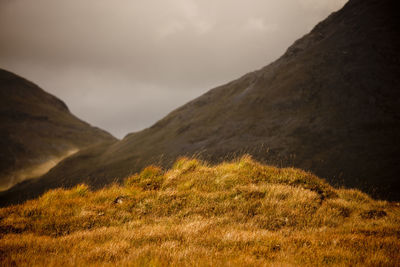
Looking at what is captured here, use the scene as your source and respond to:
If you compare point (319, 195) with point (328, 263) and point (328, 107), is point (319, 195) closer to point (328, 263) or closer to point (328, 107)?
point (328, 263)

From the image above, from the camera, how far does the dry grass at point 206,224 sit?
4.21 m

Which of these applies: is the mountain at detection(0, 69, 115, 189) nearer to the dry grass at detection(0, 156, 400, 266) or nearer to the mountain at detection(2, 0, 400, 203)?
the mountain at detection(2, 0, 400, 203)

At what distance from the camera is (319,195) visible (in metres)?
7.33

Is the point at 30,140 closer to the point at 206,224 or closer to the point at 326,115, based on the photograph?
the point at 326,115

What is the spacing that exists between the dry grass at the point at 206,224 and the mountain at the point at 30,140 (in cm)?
12245

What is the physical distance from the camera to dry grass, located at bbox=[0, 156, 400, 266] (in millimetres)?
4207

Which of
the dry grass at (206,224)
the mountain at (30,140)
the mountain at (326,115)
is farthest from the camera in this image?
the mountain at (30,140)

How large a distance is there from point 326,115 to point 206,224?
137ft

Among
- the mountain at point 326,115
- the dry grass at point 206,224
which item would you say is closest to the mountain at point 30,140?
the mountain at point 326,115

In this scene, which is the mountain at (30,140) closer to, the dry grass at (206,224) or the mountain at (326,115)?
the mountain at (326,115)

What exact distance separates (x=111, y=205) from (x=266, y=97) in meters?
57.6

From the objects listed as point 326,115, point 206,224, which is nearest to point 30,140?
point 326,115

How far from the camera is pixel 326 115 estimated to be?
39969 millimetres

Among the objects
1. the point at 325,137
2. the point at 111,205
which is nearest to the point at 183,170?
the point at 111,205
